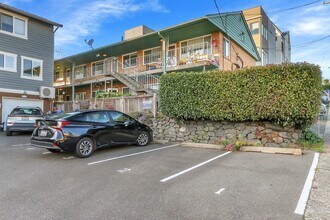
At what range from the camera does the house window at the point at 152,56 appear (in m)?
19.3

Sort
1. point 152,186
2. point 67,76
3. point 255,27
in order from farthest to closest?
point 67,76
point 255,27
point 152,186

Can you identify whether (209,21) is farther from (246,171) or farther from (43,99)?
(43,99)

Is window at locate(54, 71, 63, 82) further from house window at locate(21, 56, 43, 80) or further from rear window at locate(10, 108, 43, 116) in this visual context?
Result: rear window at locate(10, 108, 43, 116)

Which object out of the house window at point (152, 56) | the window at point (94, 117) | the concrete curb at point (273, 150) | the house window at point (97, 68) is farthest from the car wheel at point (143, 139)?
the house window at point (97, 68)

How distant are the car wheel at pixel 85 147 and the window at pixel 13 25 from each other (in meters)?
13.2

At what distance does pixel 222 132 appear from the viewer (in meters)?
9.84

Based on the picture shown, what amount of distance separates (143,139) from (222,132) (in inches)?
124

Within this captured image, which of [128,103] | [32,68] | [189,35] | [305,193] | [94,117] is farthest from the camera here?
[32,68]

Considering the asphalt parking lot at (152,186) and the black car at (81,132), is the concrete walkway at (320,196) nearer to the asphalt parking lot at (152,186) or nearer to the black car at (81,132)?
the asphalt parking lot at (152,186)

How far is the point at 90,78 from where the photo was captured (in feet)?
76.3

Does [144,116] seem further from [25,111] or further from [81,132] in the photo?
[25,111]

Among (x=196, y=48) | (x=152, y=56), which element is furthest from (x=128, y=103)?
(x=152, y=56)

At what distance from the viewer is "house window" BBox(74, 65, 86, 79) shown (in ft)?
85.2

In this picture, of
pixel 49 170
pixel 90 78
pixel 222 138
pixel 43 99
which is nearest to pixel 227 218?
pixel 49 170
